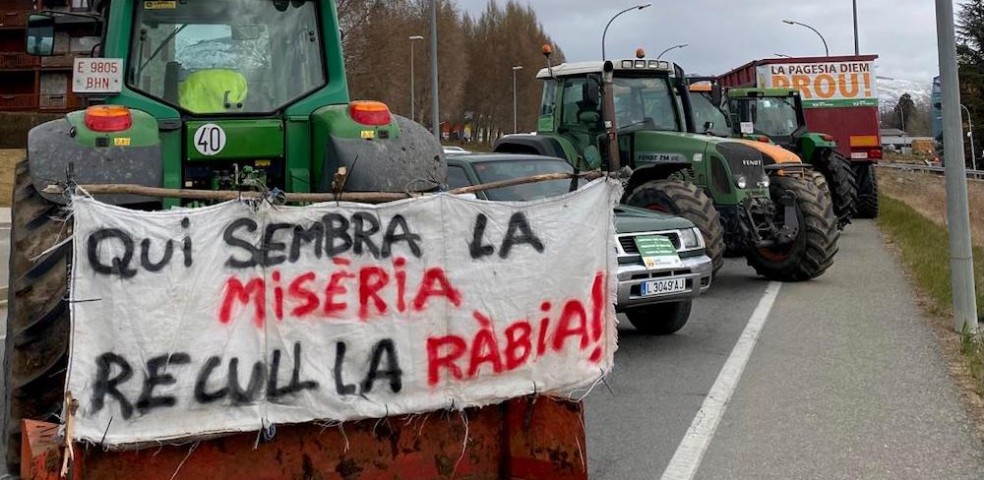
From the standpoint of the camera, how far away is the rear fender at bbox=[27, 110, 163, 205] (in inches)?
189

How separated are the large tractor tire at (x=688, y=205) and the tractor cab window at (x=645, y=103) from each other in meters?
1.72

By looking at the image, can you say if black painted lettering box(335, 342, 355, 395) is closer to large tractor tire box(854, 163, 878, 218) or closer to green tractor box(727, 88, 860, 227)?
green tractor box(727, 88, 860, 227)

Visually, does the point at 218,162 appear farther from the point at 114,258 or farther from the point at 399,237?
the point at 114,258

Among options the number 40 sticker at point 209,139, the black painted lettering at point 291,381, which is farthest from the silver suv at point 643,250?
the black painted lettering at point 291,381

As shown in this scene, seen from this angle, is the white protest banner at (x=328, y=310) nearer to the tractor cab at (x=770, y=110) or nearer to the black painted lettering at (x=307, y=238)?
the black painted lettering at (x=307, y=238)

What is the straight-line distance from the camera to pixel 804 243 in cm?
1238

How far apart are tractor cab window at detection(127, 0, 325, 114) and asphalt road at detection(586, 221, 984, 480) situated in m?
2.84

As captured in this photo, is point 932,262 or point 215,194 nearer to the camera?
point 215,194

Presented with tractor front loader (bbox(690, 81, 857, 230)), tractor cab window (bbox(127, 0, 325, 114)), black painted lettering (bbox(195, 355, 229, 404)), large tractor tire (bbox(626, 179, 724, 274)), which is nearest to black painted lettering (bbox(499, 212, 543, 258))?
black painted lettering (bbox(195, 355, 229, 404))

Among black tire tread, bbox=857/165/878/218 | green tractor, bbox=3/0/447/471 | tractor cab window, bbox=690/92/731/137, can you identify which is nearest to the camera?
green tractor, bbox=3/0/447/471

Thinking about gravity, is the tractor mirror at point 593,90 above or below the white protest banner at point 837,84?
below

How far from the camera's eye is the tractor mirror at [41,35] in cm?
622

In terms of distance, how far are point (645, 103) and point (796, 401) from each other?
6.99 m

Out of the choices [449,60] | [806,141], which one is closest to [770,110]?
[806,141]
